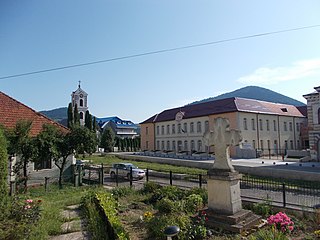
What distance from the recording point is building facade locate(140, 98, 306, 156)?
40.2m

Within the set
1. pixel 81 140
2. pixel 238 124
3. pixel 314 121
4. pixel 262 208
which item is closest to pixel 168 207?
pixel 262 208

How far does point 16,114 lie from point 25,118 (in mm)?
692

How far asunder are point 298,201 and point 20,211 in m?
10.5

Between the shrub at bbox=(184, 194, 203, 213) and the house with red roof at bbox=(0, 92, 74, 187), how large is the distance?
11293 mm

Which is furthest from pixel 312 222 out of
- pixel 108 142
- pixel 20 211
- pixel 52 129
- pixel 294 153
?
pixel 108 142

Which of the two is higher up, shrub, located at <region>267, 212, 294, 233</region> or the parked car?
shrub, located at <region>267, 212, 294, 233</region>

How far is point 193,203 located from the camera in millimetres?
8938

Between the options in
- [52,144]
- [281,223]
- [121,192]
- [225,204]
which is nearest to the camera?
[281,223]

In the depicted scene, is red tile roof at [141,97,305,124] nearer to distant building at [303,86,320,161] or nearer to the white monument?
distant building at [303,86,320,161]

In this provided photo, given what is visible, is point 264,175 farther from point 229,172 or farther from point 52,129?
point 52,129

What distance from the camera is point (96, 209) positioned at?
8.30 meters

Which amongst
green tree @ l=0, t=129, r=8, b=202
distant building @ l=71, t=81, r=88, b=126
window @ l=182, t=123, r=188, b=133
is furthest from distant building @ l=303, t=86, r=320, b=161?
distant building @ l=71, t=81, r=88, b=126

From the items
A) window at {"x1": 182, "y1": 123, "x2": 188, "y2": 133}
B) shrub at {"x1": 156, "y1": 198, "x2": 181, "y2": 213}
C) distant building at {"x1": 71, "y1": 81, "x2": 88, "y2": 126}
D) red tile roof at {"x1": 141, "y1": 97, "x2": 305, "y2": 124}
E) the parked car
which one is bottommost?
the parked car

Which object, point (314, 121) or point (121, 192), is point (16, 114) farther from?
point (314, 121)
